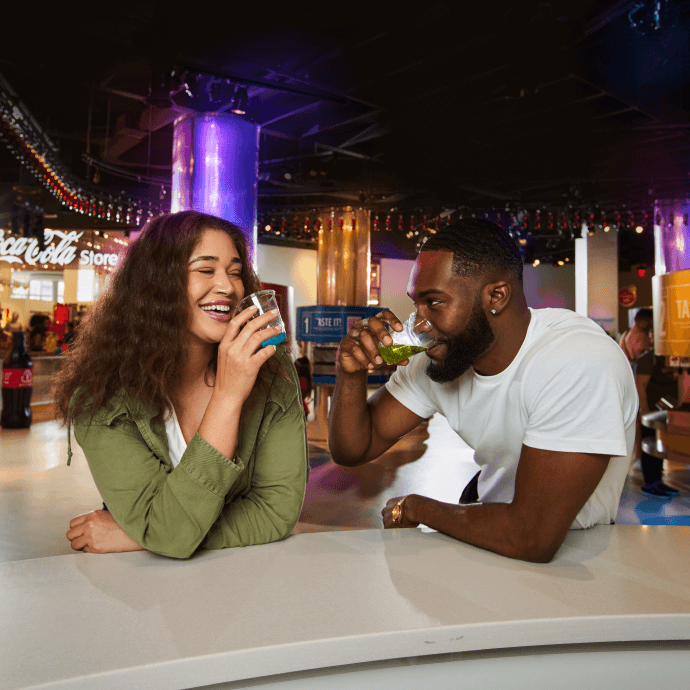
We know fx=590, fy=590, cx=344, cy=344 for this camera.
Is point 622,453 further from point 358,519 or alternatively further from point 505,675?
point 358,519

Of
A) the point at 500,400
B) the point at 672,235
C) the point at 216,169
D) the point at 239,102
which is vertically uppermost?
the point at 239,102

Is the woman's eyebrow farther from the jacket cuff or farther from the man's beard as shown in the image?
the man's beard

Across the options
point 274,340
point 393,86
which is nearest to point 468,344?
point 274,340

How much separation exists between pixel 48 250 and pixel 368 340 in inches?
511

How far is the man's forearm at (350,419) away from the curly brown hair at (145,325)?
0.48m

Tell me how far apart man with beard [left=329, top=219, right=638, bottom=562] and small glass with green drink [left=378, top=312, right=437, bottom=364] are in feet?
0.07

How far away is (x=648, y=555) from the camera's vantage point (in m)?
1.11

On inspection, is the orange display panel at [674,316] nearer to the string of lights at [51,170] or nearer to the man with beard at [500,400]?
the man with beard at [500,400]

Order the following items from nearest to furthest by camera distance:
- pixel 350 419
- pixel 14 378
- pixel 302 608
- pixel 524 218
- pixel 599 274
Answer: pixel 302 608 < pixel 350 419 < pixel 14 378 < pixel 524 218 < pixel 599 274

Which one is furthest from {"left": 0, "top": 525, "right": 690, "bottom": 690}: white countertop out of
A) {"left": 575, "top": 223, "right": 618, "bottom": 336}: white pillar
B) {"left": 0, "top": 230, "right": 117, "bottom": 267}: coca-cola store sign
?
{"left": 0, "top": 230, "right": 117, "bottom": 267}: coca-cola store sign

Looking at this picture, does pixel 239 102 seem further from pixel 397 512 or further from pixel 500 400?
pixel 397 512

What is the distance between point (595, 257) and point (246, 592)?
1168cm

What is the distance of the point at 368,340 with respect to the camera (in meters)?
A: 1.53

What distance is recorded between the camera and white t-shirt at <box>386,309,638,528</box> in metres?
1.24
